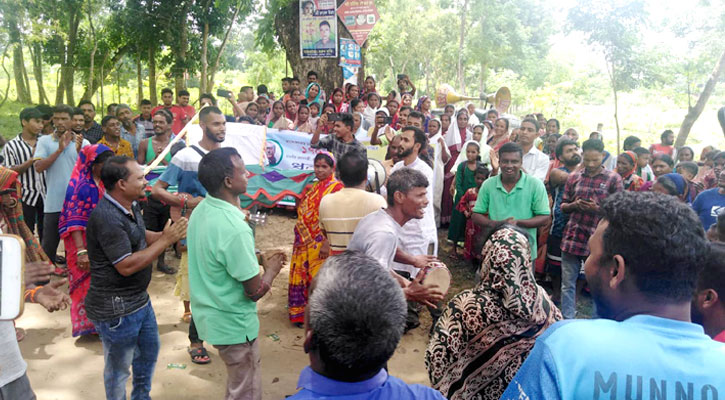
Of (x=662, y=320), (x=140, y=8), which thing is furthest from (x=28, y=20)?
(x=662, y=320)

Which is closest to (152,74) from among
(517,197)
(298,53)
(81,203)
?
(298,53)

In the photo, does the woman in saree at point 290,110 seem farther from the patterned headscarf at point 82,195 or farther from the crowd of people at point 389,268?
the patterned headscarf at point 82,195

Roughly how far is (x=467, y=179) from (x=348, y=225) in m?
3.90

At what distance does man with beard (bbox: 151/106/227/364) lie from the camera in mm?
4176

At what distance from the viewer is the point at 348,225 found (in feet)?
11.7

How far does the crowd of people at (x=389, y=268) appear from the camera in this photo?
4.03ft

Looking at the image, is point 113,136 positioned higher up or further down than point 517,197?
higher up

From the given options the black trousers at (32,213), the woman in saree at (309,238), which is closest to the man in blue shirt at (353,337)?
the woman in saree at (309,238)

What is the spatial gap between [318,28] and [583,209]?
9645 mm

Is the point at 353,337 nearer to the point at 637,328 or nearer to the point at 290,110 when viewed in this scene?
the point at 637,328

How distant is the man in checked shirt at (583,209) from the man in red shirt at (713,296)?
2.83m

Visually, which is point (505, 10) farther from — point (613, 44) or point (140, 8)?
point (140, 8)

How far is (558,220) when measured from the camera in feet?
17.5

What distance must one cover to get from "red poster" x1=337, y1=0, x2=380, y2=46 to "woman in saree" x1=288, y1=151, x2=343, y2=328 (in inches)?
328
